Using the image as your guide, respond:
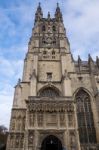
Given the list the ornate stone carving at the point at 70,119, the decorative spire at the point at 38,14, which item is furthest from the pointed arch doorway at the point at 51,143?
the decorative spire at the point at 38,14

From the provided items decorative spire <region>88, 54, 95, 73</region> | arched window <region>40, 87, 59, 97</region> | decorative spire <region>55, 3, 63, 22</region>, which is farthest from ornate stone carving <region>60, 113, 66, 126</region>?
decorative spire <region>55, 3, 63, 22</region>

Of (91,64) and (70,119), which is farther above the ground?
(91,64)

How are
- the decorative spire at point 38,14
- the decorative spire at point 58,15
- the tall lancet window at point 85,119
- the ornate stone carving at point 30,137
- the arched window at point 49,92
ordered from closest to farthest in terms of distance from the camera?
the ornate stone carving at point 30,137, the tall lancet window at point 85,119, the arched window at point 49,92, the decorative spire at point 38,14, the decorative spire at point 58,15

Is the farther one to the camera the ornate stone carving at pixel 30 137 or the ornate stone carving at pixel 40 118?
the ornate stone carving at pixel 40 118

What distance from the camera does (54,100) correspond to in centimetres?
2456

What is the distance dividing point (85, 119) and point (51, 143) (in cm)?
536

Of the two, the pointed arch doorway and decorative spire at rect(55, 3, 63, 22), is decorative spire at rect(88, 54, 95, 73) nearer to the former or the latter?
the pointed arch doorway

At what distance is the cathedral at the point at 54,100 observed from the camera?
74.2 feet

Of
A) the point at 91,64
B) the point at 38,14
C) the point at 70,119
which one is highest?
the point at 38,14

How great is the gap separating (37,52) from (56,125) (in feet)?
43.5

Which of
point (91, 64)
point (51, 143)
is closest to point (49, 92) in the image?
point (51, 143)

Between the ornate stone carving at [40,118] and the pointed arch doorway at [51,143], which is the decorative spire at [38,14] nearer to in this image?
the ornate stone carving at [40,118]

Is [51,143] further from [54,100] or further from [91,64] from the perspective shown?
[91,64]

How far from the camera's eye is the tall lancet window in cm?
2447
